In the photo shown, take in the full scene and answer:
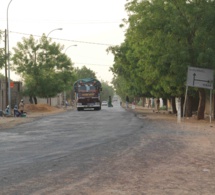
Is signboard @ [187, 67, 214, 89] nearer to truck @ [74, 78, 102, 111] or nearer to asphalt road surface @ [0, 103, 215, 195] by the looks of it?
asphalt road surface @ [0, 103, 215, 195]

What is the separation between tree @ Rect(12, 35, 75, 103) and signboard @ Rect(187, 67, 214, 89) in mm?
38080

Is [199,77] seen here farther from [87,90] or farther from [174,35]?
[87,90]

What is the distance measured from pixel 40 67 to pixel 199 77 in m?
39.7

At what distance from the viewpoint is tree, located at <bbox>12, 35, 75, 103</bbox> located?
57.4 meters

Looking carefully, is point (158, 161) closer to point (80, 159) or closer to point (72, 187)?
point (80, 159)

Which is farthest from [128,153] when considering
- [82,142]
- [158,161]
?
[82,142]

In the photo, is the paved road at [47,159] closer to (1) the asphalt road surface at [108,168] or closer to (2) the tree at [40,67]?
(1) the asphalt road surface at [108,168]

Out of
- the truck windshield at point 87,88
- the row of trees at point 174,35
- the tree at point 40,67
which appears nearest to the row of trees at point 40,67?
the tree at point 40,67

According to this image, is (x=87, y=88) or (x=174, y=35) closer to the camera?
(x=174, y=35)

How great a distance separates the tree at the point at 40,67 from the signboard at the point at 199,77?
38080mm

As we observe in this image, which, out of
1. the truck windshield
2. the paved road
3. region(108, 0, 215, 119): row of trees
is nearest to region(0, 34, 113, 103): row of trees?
the truck windshield

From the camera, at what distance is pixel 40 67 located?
5803 centimetres

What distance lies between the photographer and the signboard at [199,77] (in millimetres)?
20984

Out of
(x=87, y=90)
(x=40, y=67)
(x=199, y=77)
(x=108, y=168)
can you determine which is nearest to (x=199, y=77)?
(x=199, y=77)
